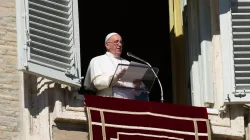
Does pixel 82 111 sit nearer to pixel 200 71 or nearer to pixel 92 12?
pixel 200 71

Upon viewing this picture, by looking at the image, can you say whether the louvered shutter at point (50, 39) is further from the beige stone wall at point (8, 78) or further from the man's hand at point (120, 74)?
the man's hand at point (120, 74)

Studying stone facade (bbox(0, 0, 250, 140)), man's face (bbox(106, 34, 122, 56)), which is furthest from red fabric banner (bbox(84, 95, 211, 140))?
man's face (bbox(106, 34, 122, 56))

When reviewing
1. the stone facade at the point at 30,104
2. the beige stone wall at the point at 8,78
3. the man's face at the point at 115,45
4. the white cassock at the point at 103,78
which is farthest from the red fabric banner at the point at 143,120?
the man's face at the point at 115,45

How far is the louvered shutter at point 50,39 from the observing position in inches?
709

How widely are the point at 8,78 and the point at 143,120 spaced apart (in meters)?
1.16

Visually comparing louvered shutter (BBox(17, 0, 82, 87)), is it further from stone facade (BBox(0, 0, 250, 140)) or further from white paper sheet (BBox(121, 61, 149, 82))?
white paper sheet (BBox(121, 61, 149, 82))

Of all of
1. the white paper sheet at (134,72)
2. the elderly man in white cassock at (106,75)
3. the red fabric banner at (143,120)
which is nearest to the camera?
the red fabric banner at (143,120)

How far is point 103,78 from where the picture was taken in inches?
731

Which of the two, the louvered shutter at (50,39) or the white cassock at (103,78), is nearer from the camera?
the louvered shutter at (50,39)

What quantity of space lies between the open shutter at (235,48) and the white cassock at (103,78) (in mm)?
796

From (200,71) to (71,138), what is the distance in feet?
5.46

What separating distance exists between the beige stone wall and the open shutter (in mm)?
1825

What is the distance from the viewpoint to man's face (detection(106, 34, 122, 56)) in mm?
19078

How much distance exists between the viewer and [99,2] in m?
21.8
